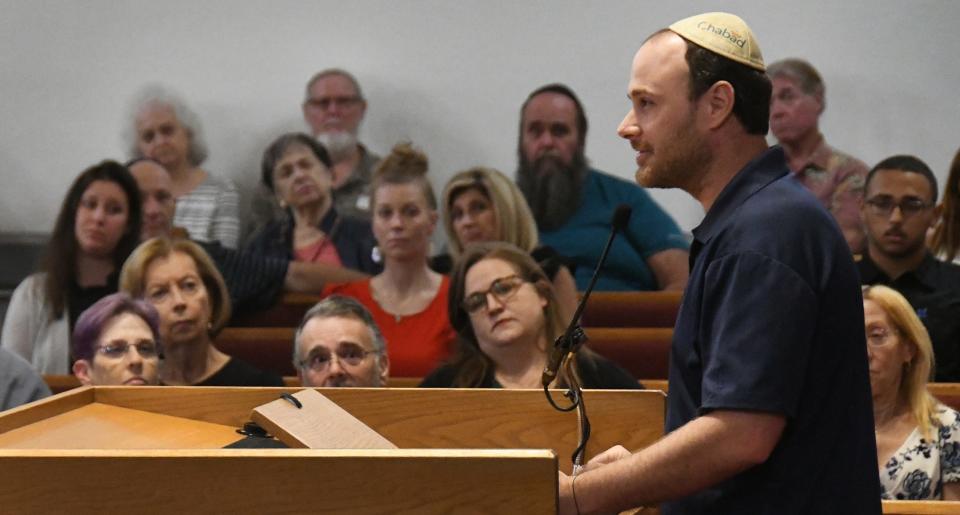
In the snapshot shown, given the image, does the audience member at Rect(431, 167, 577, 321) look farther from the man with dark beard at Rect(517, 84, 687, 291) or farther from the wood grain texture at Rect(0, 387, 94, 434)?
the wood grain texture at Rect(0, 387, 94, 434)

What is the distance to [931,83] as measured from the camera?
420 centimetres

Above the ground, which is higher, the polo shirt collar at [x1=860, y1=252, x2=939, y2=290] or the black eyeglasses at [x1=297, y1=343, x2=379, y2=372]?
the polo shirt collar at [x1=860, y1=252, x2=939, y2=290]

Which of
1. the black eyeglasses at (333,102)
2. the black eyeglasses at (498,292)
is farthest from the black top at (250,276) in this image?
the black eyeglasses at (498,292)

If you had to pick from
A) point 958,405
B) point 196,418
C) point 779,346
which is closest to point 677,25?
point 779,346

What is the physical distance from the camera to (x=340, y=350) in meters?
2.54

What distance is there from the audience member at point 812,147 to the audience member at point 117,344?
1903 mm

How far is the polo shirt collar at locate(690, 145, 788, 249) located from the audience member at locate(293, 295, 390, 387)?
49.4 inches

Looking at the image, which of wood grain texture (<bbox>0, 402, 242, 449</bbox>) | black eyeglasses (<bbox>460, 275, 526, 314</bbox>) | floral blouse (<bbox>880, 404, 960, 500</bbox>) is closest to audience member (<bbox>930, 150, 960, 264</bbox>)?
floral blouse (<bbox>880, 404, 960, 500</bbox>)

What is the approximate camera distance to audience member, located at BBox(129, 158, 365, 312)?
3799 mm

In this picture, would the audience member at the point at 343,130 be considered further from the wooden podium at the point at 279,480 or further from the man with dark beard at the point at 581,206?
the wooden podium at the point at 279,480

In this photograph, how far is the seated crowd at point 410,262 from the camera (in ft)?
8.44

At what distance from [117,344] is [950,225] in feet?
6.80

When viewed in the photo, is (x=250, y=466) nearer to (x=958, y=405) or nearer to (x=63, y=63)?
(x=958, y=405)

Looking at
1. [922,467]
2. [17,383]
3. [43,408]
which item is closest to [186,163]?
[17,383]
